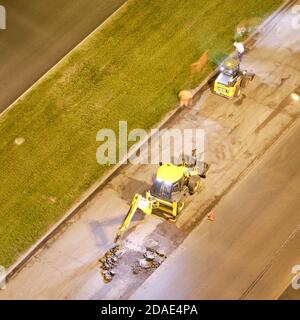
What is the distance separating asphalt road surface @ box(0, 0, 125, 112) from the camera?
30.1 meters

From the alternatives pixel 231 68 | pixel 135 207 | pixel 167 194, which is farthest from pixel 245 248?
pixel 231 68

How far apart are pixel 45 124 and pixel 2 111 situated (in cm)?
255

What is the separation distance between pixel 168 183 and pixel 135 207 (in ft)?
5.33

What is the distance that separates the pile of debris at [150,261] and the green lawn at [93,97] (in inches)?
163

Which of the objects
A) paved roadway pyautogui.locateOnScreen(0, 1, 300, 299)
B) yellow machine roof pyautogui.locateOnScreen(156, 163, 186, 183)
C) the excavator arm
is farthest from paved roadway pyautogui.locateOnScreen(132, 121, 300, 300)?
yellow machine roof pyautogui.locateOnScreen(156, 163, 186, 183)

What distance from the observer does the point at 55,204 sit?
2472 cm

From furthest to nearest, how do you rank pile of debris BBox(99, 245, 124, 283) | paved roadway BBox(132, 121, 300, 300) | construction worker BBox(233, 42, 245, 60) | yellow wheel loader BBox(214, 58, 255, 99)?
construction worker BBox(233, 42, 245, 60) < yellow wheel loader BBox(214, 58, 255, 99) < pile of debris BBox(99, 245, 124, 283) < paved roadway BBox(132, 121, 300, 300)

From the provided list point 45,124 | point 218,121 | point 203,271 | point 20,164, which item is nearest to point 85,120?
point 45,124

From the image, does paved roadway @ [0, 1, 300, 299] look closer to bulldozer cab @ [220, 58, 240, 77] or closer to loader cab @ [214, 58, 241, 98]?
loader cab @ [214, 58, 241, 98]

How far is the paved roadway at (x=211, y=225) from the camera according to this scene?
72.5 feet

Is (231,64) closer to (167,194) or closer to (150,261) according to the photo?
(167,194)

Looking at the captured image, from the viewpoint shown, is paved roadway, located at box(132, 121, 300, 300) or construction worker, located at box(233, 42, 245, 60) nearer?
paved roadway, located at box(132, 121, 300, 300)

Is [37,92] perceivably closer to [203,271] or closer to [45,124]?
[45,124]

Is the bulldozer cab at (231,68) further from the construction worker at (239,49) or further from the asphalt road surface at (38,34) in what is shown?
the asphalt road surface at (38,34)
